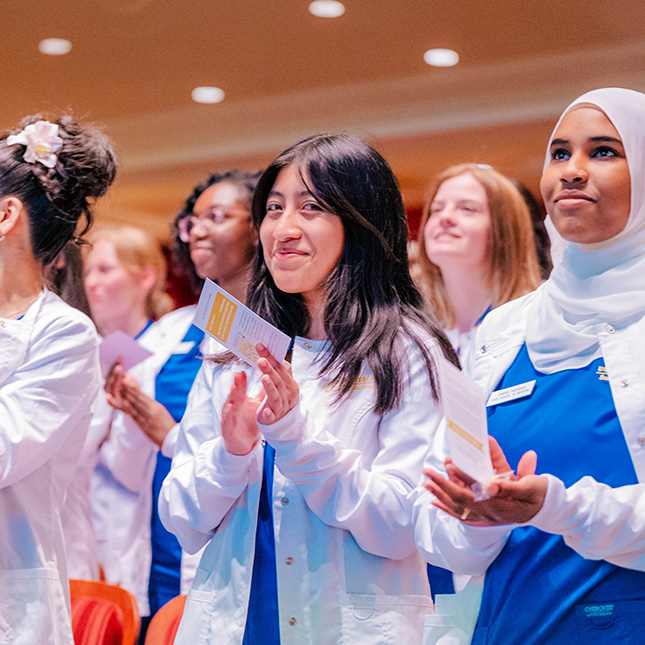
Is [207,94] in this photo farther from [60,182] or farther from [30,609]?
[30,609]

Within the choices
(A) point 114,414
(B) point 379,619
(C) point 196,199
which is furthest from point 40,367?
(C) point 196,199

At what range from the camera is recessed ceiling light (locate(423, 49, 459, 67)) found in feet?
10.3

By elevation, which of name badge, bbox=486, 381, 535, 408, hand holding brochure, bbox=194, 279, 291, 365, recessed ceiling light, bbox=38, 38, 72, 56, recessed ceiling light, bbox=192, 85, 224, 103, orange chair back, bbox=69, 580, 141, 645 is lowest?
orange chair back, bbox=69, 580, 141, 645

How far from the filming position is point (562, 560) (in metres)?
1.66

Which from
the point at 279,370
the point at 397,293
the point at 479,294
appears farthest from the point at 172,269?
the point at 279,370

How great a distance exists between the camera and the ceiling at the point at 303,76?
2.92 meters

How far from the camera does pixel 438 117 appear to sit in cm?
314

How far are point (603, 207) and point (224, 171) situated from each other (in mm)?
2087

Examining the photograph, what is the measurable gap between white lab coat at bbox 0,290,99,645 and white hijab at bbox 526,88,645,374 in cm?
113

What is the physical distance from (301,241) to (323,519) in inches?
25.9

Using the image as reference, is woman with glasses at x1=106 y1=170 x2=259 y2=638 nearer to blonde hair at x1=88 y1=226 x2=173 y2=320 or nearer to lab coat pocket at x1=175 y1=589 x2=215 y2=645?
blonde hair at x1=88 y1=226 x2=173 y2=320

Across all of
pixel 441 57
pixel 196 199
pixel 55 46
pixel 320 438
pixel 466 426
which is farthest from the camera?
pixel 55 46

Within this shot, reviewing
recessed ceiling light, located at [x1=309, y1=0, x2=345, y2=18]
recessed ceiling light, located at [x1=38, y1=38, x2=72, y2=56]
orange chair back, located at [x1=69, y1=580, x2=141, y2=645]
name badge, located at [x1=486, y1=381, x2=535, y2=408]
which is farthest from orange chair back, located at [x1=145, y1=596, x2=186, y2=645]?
recessed ceiling light, located at [x1=38, y1=38, x2=72, y2=56]

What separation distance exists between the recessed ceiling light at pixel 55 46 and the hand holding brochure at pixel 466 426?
114 inches
